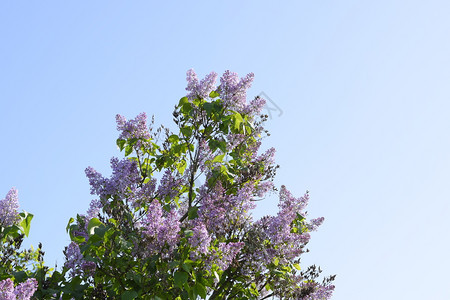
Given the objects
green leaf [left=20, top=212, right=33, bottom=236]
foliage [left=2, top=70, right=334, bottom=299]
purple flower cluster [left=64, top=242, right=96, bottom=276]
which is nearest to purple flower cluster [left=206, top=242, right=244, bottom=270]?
foliage [left=2, top=70, right=334, bottom=299]

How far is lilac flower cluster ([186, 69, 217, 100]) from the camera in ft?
26.8

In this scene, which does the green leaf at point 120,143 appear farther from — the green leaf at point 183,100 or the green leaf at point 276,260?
the green leaf at point 276,260

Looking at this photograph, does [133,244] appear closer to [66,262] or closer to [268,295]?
[66,262]

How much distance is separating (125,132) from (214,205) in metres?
1.69

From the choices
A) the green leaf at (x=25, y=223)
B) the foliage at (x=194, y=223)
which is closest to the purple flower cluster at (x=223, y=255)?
the foliage at (x=194, y=223)

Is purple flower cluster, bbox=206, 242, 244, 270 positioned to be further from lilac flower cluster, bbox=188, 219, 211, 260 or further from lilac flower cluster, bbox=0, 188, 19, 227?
lilac flower cluster, bbox=0, 188, 19, 227

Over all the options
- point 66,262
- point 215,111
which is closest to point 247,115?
point 215,111

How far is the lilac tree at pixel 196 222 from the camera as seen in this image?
6.45 metres

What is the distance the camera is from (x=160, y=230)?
637cm

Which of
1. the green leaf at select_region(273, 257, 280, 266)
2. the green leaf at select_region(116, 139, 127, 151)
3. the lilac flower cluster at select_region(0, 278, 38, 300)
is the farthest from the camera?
the green leaf at select_region(116, 139, 127, 151)

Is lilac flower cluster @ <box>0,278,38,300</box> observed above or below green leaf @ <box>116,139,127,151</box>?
below

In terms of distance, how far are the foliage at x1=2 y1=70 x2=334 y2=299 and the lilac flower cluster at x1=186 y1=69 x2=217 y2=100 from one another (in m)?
0.01

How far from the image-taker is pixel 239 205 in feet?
24.2

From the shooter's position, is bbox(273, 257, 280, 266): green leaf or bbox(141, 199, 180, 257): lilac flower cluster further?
bbox(273, 257, 280, 266): green leaf
